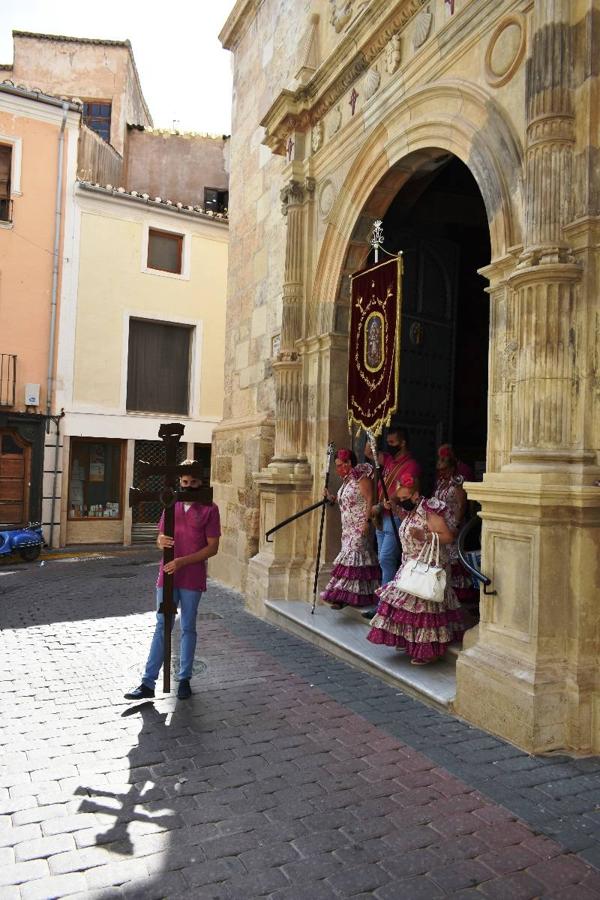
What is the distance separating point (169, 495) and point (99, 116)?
1735 cm

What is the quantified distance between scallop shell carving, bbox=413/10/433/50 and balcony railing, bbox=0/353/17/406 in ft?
36.7

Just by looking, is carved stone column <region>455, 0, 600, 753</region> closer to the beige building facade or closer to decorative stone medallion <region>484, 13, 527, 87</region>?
decorative stone medallion <region>484, 13, 527, 87</region>

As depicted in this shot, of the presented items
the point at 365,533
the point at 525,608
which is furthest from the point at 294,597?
the point at 525,608

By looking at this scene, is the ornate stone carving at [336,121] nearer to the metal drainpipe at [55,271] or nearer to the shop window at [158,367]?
the metal drainpipe at [55,271]

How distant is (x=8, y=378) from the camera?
1429 centimetres

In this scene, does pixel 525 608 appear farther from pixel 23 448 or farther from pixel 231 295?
pixel 23 448

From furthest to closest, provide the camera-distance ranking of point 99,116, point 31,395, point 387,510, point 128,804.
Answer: point 99,116
point 31,395
point 387,510
point 128,804

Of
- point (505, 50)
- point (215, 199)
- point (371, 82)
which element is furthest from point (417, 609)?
point (215, 199)

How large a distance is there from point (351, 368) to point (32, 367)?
32.8 feet

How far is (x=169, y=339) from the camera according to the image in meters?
16.6

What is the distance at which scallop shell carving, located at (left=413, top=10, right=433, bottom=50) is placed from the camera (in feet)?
18.3

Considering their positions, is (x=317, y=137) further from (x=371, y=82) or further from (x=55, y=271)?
(x=55, y=271)

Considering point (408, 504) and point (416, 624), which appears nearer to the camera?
point (416, 624)

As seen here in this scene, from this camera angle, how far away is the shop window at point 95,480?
15422mm
